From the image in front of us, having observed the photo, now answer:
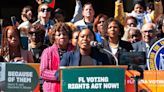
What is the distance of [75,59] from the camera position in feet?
21.5

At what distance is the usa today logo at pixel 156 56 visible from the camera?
275 inches

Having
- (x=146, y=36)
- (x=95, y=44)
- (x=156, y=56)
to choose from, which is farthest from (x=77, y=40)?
(x=146, y=36)

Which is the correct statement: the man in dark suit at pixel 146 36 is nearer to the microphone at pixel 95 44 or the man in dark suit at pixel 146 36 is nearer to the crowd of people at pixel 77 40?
the crowd of people at pixel 77 40

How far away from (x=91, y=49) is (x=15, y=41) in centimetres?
139

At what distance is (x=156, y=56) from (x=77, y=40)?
45.2 inches

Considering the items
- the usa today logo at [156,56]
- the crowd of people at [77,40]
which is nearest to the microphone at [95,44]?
the crowd of people at [77,40]

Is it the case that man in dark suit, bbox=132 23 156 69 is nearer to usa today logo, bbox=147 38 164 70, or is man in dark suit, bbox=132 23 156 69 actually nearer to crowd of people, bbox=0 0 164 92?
crowd of people, bbox=0 0 164 92

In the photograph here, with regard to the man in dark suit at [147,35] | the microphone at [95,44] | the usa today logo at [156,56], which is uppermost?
the man in dark suit at [147,35]

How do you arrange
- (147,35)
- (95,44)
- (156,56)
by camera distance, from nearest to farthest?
(95,44)
(156,56)
(147,35)

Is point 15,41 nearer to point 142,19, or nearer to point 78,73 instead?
point 78,73

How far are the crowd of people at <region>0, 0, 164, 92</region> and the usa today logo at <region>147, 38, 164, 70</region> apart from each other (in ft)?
0.34

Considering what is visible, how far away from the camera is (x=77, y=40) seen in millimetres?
6980

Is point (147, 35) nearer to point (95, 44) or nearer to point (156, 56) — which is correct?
point (156, 56)

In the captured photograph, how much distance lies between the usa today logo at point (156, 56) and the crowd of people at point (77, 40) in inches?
4.1
